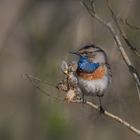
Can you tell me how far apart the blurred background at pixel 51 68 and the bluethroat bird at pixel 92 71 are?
1.84 metres

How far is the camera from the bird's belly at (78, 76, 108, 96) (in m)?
6.50

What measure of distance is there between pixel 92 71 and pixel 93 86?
0.43 feet

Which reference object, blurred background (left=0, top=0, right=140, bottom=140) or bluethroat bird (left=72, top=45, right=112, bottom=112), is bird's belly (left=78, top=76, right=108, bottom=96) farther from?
blurred background (left=0, top=0, right=140, bottom=140)

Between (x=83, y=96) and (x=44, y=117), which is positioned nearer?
(x=83, y=96)

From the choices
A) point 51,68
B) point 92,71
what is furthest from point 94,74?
point 51,68

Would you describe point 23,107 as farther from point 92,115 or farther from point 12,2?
point 92,115

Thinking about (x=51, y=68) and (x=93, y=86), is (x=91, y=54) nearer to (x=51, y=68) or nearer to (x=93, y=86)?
(x=93, y=86)

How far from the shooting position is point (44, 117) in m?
9.93

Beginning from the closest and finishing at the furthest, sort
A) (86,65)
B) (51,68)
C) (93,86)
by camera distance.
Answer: (93,86)
(86,65)
(51,68)

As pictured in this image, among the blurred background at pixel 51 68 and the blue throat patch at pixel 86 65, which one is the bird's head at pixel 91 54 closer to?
the blue throat patch at pixel 86 65

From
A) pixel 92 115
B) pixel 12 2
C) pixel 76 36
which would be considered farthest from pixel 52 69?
pixel 12 2

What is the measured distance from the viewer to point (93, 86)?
6.53 metres

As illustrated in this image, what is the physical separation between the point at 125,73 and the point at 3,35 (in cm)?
231

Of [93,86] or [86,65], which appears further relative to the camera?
[86,65]
